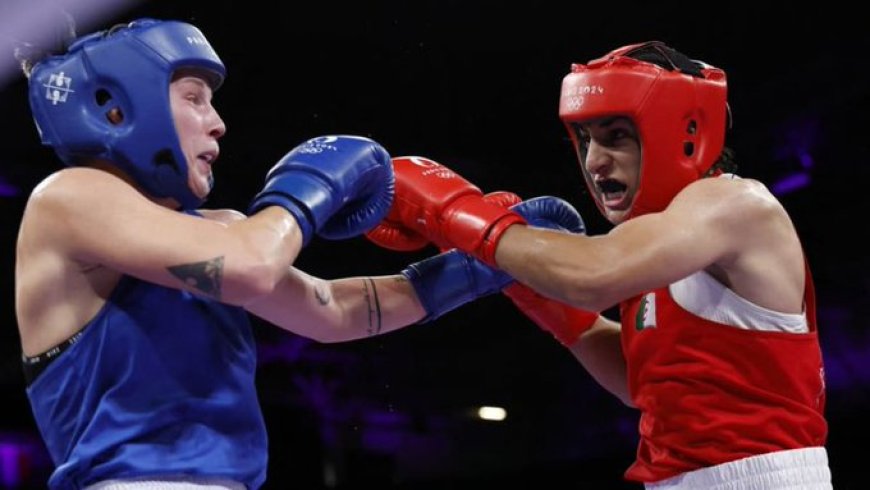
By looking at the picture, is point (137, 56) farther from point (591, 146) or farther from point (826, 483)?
point (826, 483)

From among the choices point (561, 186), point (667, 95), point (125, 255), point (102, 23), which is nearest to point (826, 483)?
point (667, 95)

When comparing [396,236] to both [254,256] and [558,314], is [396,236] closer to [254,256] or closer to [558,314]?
[558,314]

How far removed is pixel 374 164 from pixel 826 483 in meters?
1.19

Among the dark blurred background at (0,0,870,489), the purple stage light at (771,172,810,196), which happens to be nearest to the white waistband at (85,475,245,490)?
the dark blurred background at (0,0,870,489)

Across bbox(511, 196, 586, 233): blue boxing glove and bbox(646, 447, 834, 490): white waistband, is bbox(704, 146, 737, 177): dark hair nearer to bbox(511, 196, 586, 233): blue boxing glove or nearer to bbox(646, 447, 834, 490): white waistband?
bbox(511, 196, 586, 233): blue boxing glove

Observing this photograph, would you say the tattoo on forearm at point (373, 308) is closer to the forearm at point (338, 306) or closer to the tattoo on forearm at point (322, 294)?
the forearm at point (338, 306)

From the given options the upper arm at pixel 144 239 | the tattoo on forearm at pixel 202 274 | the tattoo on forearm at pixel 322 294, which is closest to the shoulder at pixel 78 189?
the upper arm at pixel 144 239

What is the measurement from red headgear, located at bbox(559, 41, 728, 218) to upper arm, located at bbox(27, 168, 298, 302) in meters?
0.94

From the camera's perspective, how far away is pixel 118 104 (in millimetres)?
1928

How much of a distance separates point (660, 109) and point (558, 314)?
2.28ft

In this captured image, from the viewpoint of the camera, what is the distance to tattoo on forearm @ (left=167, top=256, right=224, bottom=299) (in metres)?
1.80

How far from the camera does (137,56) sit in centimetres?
194

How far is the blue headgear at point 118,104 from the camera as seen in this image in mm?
1916

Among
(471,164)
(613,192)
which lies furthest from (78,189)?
(471,164)
